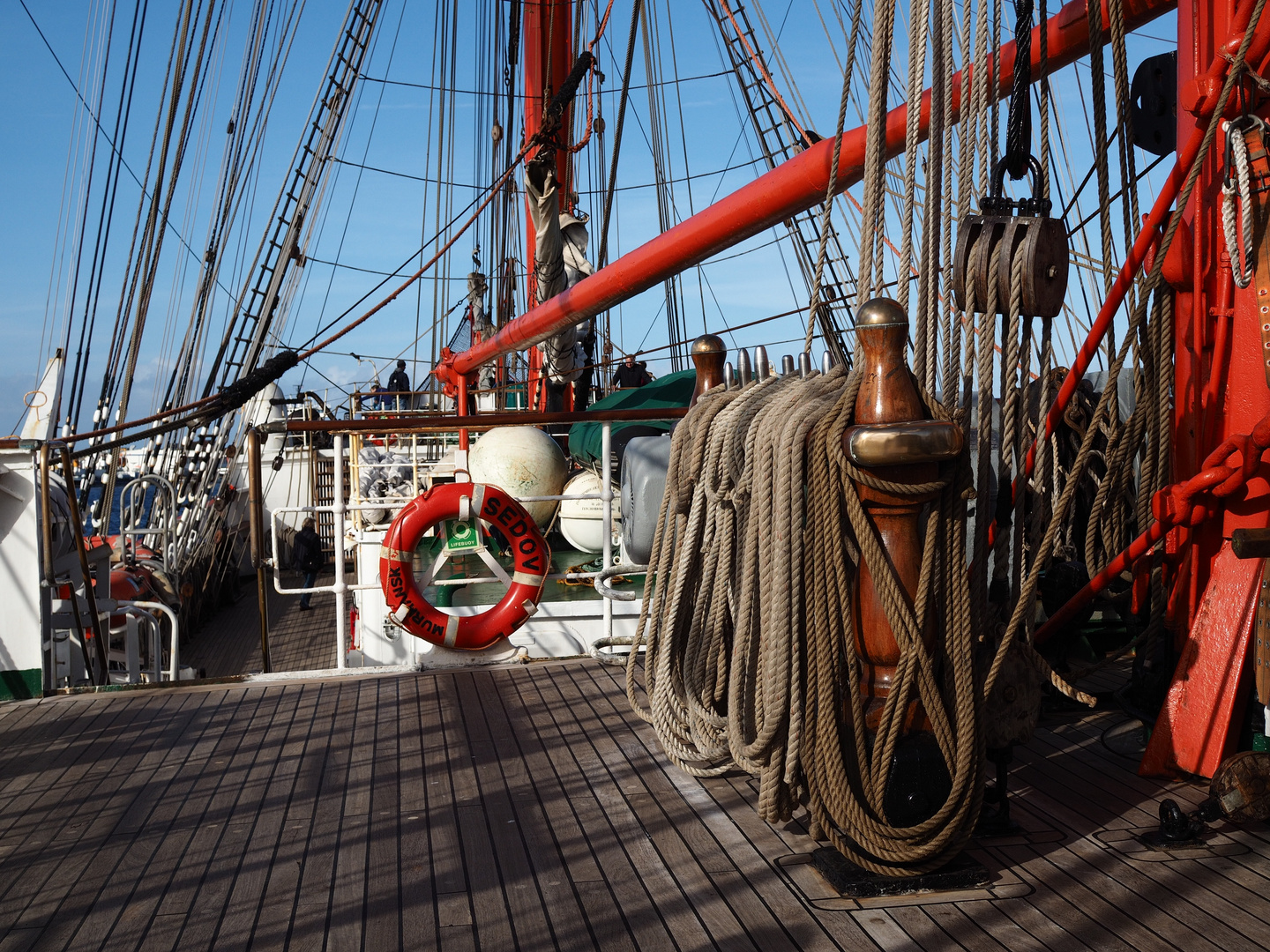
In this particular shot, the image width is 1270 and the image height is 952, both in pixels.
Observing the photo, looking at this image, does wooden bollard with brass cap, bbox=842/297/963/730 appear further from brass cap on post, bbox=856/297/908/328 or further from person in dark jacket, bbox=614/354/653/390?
person in dark jacket, bbox=614/354/653/390

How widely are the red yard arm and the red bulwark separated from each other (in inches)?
56.5

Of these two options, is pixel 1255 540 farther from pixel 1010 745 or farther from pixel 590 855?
pixel 590 855

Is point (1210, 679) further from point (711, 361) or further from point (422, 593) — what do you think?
point (422, 593)

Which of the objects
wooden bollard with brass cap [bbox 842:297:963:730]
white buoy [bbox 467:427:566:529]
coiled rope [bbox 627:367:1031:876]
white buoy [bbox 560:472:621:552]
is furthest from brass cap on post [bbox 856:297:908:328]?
white buoy [bbox 467:427:566:529]

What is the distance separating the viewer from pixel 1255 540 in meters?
2.16

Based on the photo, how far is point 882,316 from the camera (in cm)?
211

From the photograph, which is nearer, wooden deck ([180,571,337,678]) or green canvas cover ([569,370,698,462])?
green canvas cover ([569,370,698,462])

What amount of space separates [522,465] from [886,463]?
5.54m

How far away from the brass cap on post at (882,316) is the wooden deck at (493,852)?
114cm

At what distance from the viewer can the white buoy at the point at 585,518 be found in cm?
677

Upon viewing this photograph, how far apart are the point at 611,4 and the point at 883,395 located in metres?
7.71

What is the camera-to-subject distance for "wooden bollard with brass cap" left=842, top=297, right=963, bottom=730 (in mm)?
2033

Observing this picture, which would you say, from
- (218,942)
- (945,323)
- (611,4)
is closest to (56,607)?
(218,942)

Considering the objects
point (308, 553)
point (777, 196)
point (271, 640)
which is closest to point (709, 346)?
point (777, 196)
